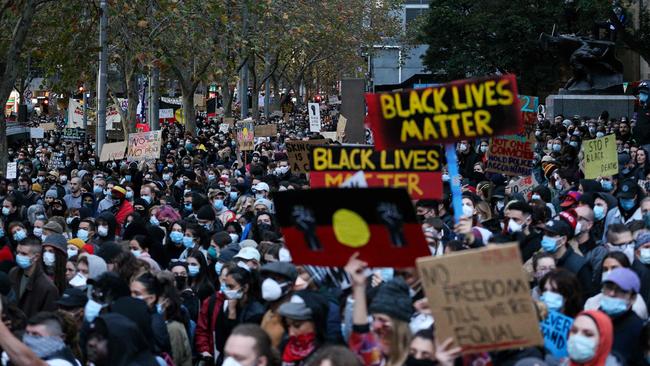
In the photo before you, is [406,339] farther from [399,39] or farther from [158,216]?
[399,39]

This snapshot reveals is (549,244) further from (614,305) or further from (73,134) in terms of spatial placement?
(73,134)

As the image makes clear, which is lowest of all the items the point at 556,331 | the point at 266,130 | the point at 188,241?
the point at 188,241

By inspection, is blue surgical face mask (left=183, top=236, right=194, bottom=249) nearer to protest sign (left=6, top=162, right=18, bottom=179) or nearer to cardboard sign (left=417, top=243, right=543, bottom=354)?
cardboard sign (left=417, top=243, right=543, bottom=354)

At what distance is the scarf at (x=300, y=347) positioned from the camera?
664 centimetres

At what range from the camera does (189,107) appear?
126 ft

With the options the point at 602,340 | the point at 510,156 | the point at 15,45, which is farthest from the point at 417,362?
the point at 15,45

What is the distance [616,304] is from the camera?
22.2 ft

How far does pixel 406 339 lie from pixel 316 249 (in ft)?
2.78

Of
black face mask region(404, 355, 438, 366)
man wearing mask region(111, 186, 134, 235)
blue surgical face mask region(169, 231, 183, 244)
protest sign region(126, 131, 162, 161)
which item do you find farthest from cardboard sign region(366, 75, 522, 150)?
protest sign region(126, 131, 162, 161)

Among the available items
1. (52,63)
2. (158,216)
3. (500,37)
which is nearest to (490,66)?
(500,37)

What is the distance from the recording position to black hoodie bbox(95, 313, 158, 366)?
652 cm

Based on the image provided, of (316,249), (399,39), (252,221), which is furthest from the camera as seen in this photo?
(399,39)

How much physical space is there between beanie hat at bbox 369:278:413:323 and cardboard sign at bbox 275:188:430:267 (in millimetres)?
155

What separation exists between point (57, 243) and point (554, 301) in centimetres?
471
